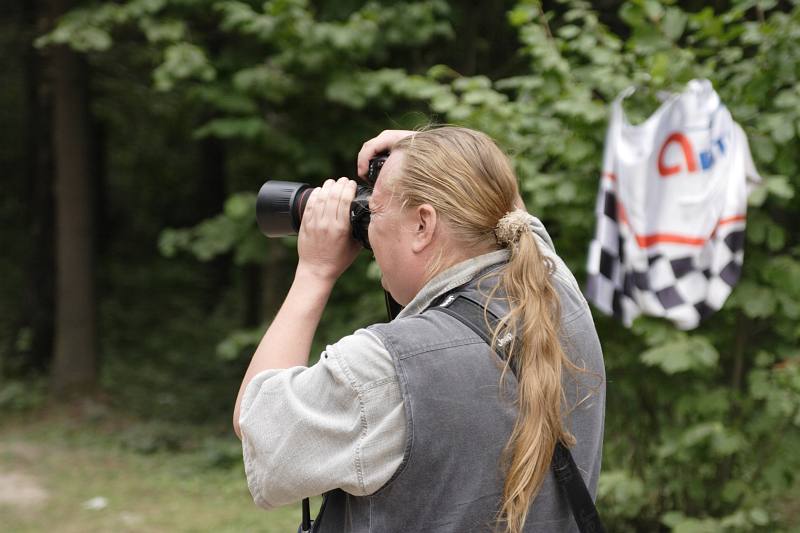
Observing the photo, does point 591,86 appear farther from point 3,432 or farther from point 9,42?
point 9,42

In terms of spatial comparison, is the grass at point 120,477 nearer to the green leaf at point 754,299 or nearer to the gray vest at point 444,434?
Answer: the green leaf at point 754,299

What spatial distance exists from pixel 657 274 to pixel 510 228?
7.75 ft

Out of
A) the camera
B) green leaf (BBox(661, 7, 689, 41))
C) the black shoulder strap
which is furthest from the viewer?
green leaf (BBox(661, 7, 689, 41))

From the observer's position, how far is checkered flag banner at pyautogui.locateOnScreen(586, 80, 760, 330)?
3635 millimetres

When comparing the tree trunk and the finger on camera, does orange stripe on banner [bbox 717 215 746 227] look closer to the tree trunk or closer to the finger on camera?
the finger on camera

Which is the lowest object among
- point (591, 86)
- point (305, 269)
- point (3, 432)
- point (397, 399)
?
point (3, 432)

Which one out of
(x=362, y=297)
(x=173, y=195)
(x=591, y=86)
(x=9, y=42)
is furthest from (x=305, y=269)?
(x=173, y=195)

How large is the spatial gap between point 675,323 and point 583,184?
0.76 metres

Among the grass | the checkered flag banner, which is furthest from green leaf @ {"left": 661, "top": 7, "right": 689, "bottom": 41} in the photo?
the grass

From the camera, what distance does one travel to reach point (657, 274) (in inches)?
146

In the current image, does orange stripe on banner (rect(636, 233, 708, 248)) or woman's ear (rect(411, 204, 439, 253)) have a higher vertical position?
woman's ear (rect(411, 204, 439, 253))

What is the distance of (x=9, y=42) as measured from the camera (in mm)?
9773

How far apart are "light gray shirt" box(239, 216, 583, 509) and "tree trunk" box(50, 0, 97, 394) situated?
746 centimetres

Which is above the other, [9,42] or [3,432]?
[9,42]
